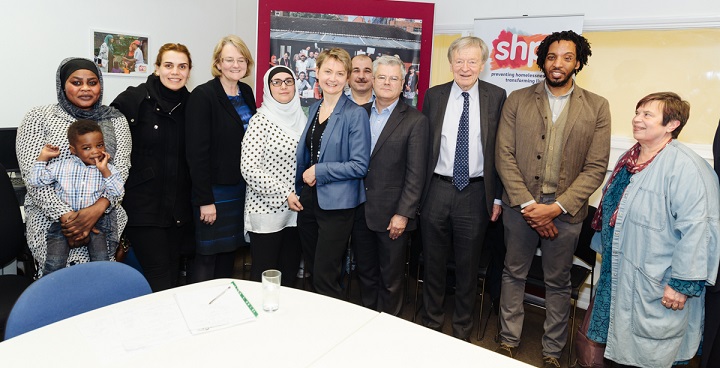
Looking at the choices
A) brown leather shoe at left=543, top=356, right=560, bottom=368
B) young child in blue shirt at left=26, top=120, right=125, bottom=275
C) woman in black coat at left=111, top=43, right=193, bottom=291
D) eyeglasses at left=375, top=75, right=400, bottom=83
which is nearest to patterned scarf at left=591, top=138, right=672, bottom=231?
brown leather shoe at left=543, top=356, right=560, bottom=368

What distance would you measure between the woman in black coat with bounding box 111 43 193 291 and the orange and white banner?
227 centimetres

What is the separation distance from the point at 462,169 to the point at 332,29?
1647 millimetres

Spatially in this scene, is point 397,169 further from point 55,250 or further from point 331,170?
point 55,250

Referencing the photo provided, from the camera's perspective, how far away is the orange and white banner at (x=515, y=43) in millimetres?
3551

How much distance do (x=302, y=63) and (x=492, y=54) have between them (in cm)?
147

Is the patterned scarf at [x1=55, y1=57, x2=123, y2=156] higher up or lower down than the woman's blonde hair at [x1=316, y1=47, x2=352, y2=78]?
lower down

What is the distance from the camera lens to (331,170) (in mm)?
2654

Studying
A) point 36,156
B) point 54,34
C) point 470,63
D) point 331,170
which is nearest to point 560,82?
point 470,63

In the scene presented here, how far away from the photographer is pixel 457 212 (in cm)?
280

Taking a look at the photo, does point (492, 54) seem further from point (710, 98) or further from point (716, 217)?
point (716, 217)

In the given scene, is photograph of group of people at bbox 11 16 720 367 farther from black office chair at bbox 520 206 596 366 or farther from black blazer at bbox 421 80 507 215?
black office chair at bbox 520 206 596 366

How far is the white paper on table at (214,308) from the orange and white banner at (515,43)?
2.78m

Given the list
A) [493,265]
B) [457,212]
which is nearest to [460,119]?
[457,212]

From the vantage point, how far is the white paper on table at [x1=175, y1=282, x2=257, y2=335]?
1.58 metres
